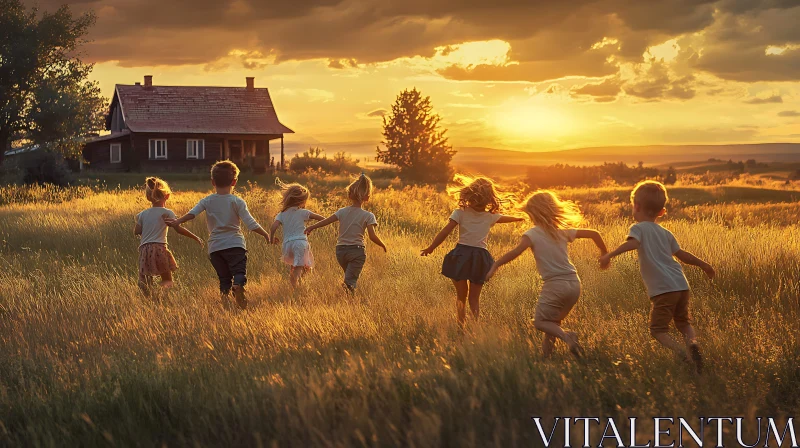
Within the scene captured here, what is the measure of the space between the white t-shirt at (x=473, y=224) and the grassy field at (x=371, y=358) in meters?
0.72

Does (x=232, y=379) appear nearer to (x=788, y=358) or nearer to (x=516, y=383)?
(x=516, y=383)

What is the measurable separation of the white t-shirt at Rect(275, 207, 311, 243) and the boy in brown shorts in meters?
4.46

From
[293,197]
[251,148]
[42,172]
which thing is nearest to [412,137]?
[251,148]

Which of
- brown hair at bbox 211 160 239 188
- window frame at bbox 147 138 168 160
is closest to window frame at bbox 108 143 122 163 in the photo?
window frame at bbox 147 138 168 160

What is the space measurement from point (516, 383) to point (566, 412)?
466mm

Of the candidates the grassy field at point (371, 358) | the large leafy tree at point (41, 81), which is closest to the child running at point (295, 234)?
the grassy field at point (371, 358)

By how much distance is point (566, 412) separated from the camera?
4.08 metres

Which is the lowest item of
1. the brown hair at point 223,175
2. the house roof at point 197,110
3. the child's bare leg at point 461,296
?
the child's bare leg at point 461,296

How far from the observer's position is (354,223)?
28.7 feet

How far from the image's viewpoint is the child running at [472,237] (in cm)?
701

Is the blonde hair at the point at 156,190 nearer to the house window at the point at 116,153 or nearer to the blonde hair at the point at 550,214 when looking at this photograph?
the blonde hair at the point at 550,214

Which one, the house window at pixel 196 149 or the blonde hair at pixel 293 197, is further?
the house window at pixel 196 149

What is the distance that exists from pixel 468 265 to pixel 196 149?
47.0m

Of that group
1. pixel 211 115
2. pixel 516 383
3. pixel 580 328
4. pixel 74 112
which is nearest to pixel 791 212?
pixel 580 328
